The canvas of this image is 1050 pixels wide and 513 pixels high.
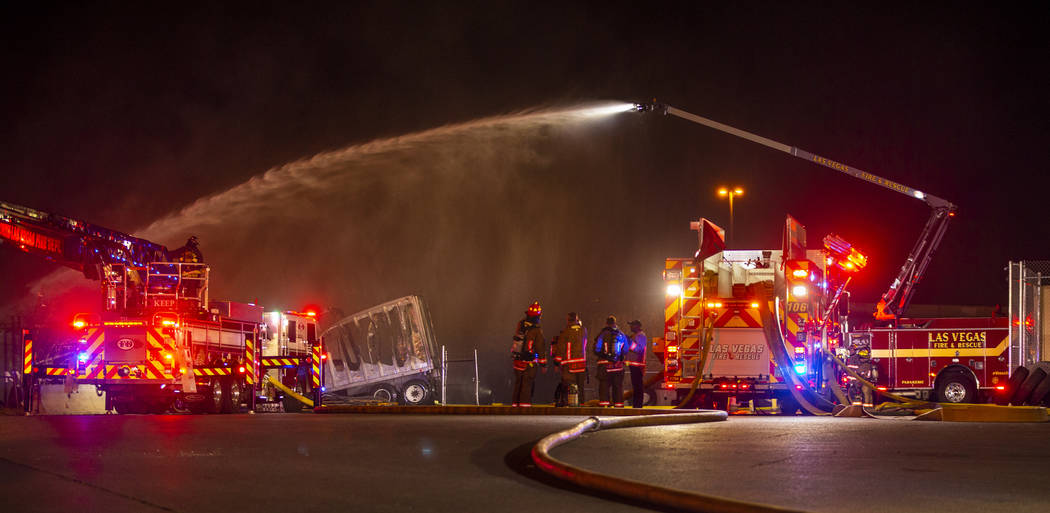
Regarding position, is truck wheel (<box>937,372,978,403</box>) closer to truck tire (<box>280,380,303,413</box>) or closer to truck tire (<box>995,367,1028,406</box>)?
truck tire (<box>995,367,1028,406</box>)

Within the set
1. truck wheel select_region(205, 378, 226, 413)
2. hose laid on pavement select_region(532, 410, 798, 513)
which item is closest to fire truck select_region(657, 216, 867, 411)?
truck wheel select_region(205, 378, 226, 413)

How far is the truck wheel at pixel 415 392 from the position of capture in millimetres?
27328

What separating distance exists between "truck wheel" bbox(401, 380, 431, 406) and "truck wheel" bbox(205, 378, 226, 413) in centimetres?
600

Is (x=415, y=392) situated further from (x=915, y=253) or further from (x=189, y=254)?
(x=915, y=253)

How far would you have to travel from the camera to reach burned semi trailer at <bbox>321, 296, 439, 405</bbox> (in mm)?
27344

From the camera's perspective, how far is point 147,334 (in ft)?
68.3

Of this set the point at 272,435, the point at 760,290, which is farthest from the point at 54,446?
the point at 760,290

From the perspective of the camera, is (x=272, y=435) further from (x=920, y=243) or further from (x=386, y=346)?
Result: (x=920, y=243)

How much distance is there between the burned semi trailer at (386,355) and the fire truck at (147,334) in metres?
3.21

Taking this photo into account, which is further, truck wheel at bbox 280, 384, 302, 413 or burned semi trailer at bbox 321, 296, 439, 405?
burned semi trailer at bbox 321, 296, 439, 405

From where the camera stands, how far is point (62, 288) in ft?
93.7

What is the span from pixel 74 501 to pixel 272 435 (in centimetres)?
504

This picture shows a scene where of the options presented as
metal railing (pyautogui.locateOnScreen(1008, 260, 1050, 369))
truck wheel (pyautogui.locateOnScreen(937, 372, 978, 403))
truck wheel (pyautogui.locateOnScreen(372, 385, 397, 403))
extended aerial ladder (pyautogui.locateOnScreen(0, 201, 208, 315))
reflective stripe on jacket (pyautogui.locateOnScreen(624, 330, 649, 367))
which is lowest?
truck wheel (pyautogui.locateOnScreen(372, 385, 397, 403))

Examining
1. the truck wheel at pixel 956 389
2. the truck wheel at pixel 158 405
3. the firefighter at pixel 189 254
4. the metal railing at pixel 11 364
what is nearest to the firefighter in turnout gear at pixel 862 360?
the truck wheel at pixel 956 389
